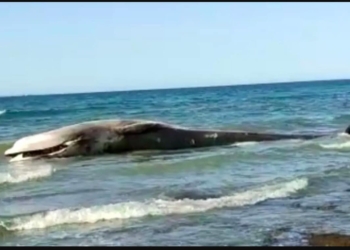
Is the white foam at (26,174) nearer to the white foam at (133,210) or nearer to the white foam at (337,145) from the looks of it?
the white foam at (133,210)

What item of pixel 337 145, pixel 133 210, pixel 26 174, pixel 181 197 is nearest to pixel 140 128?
pixel 26 174

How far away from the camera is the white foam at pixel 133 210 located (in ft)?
25.8

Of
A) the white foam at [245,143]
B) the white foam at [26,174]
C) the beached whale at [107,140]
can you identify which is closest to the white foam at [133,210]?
the white foam at [26,174]

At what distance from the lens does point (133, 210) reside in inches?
328

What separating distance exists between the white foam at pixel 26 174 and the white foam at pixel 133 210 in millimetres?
3574

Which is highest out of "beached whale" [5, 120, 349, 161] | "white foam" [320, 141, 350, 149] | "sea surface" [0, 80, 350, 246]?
"beached whale" [5, 120, 349, 161]

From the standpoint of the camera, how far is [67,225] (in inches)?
305

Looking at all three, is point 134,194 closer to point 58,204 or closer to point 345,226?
point 58,204

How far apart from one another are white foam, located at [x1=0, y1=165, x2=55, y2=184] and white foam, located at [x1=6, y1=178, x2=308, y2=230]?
357cm

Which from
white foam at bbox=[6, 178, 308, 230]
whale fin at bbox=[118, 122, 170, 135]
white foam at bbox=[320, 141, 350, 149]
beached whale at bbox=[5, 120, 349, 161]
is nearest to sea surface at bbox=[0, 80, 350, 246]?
white foam at bbox=[6, 178, 308, 230]

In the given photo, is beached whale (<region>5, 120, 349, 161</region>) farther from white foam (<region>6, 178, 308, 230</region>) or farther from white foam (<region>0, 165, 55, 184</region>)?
white foam (<region>6, 178, 308, 230</region>)

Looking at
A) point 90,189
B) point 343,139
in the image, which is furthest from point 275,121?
point 90,189

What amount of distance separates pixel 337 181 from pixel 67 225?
4631 mm

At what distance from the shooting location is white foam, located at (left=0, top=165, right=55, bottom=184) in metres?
11.8
